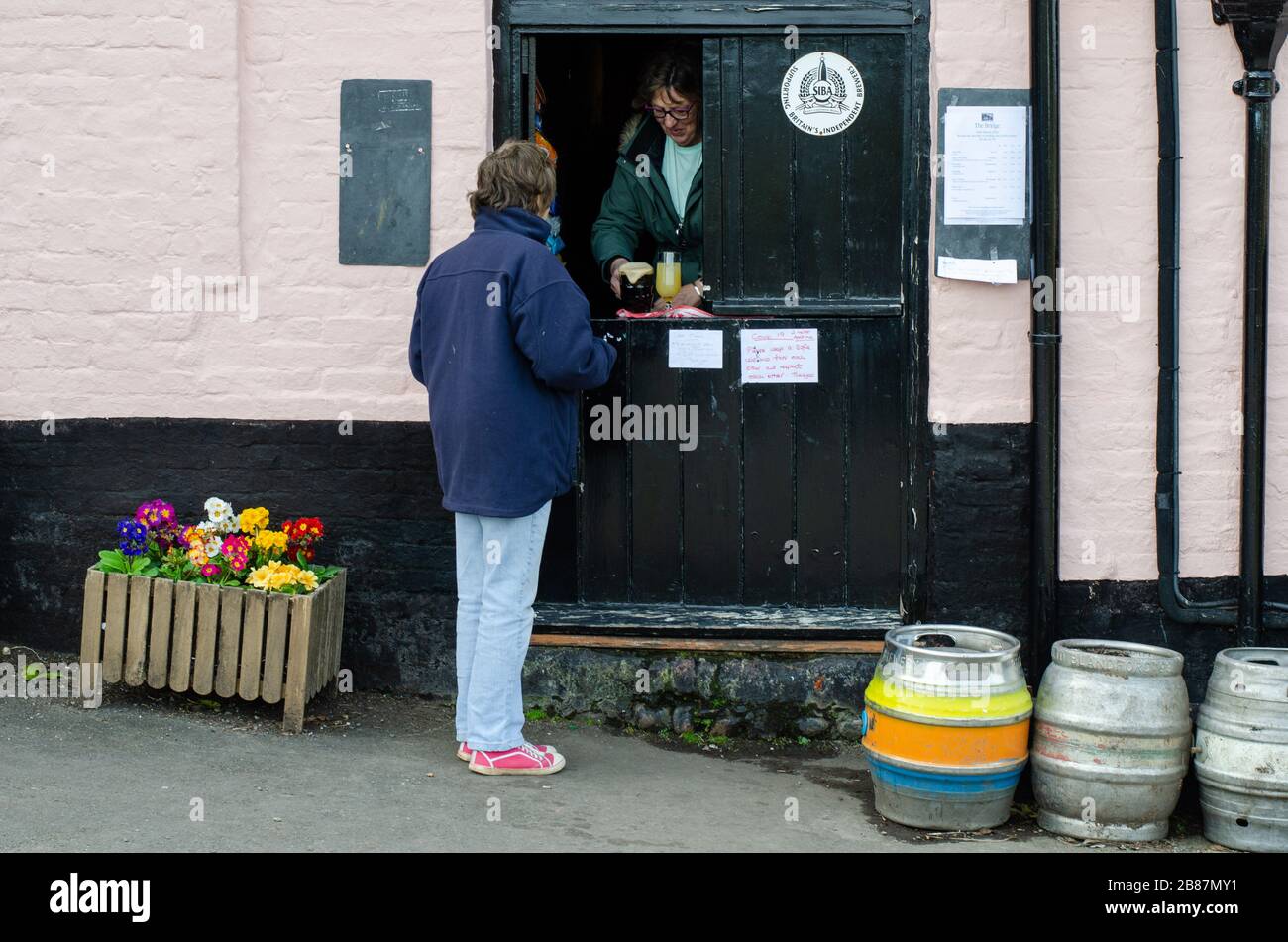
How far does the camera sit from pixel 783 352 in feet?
18.7

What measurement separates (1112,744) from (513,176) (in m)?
2.59

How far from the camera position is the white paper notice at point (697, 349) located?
226 inches

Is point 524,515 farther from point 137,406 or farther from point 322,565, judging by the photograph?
point 137,406

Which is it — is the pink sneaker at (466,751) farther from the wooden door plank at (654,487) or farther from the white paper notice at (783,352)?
the white paper notice at (783,352)

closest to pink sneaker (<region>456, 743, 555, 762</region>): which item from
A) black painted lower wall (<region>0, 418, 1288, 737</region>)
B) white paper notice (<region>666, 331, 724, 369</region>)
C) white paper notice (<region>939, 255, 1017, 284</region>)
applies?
black painted lower wall (<region>0, 418, 1288, 737</region>)

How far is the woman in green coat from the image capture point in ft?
19.7

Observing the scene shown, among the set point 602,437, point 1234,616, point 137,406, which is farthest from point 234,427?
point 1234,616

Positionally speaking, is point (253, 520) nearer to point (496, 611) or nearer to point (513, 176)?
point (496, 611)

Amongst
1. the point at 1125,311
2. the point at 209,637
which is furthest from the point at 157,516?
the point at 1125,311

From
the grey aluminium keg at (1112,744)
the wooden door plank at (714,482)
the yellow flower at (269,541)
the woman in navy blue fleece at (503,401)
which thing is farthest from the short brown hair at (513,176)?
the grey aluminium keg at (1112,744)

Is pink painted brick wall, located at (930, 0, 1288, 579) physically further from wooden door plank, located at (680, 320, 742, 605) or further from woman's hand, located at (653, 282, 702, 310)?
woman's hand, located at (653, 282, 702, 310)

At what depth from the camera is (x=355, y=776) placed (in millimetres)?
4910

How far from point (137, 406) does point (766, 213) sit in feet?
8.37

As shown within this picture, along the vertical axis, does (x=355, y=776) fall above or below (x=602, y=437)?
below
